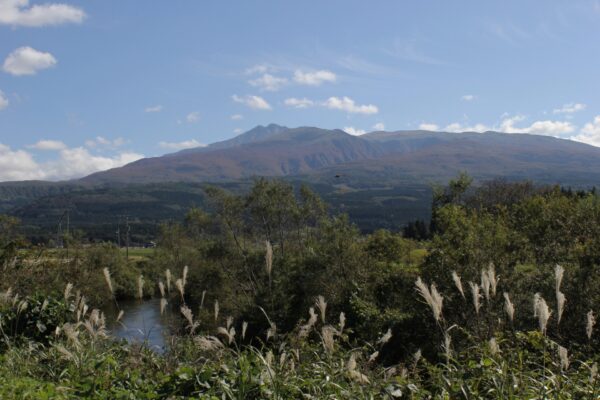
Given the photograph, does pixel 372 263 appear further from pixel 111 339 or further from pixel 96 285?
pixel 111 339

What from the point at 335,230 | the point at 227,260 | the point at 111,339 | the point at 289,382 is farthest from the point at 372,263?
the point at 289,382

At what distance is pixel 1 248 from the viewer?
24766mm

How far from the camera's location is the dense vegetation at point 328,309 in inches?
238

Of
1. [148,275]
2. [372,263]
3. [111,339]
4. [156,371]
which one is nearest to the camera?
[156,371]

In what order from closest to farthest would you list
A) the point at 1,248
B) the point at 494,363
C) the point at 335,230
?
the point at 494,363
the point at 1,248
the point at 335,230

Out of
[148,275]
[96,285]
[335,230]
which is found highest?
[335,230]

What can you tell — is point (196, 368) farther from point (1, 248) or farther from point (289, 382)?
point (1, 248)

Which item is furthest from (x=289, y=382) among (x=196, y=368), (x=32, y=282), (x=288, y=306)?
(x=288, y=306)

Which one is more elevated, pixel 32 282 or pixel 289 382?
pixel 289 382

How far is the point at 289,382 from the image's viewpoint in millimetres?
6254

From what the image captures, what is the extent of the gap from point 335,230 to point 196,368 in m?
31.9

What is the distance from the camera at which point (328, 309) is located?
28.5 meters

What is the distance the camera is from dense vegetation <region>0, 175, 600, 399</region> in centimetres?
605

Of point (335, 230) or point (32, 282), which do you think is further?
point (335, 230)
